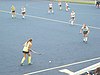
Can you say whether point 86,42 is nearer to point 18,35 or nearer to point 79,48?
point 79,48

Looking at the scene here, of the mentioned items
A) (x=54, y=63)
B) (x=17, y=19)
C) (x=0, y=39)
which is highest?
(x=17, y=19)

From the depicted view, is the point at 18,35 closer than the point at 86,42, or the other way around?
the point at 86,42

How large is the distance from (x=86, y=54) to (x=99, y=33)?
9264 mm

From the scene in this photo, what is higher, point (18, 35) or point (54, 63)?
point (18, 35)

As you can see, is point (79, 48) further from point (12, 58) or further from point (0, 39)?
point (0, 39)

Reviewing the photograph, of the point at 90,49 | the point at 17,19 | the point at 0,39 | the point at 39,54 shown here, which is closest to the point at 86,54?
the point at 90,49

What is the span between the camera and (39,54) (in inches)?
788

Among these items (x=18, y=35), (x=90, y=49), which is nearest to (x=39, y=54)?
(x=90, y=49)

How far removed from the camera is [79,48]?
2212 centimetres

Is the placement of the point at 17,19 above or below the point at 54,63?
above

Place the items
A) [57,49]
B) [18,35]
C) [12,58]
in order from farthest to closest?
[18,35], [57,49], [12,58]

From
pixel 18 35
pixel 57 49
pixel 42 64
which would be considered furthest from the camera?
pixel 18 35

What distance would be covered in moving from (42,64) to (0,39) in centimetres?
890

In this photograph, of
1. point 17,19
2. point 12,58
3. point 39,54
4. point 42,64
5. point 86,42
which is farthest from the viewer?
point 17,19
